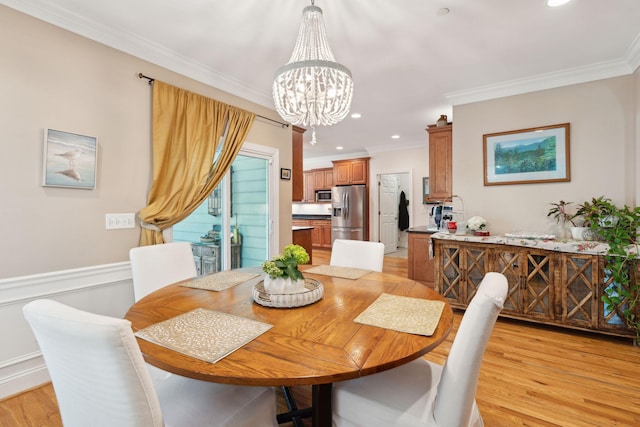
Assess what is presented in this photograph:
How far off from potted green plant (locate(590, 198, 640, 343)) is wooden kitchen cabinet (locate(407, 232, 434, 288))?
1.82m

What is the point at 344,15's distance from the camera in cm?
217

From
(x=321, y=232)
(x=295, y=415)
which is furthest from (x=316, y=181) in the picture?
(x=295, y=415)

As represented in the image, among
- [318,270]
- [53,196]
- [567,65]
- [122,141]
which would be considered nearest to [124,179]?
[122,141]

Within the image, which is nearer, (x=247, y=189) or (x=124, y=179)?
(x=124, y=179)

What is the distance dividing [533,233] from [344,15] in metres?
2.87

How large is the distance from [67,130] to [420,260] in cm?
404

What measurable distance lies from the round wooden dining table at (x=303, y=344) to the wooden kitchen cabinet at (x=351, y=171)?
568 centimetres

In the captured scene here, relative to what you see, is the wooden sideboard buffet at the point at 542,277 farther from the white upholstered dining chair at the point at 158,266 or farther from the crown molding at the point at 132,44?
the crown molding at the point at 132,44

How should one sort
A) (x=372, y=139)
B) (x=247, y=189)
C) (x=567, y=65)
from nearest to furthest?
(x=567, y=65)
(x=247, y=189)
(x=372, y=139)

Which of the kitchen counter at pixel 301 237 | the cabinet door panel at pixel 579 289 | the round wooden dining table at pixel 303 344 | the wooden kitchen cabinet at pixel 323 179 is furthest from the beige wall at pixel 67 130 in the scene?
the wooden kitchen cabinet at pixel 323 179

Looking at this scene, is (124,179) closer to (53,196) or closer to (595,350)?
(53,196)

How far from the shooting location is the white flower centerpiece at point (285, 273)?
1455 mm

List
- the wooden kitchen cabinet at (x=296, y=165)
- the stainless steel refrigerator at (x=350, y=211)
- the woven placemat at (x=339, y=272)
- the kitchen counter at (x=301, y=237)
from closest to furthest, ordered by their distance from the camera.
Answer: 1. the woven placemat at (x=339, y=272)
2. the wooden kitchen cabinet at (x=296, y=165)
3. the kitchen counter at (x=301, y=237)
4. the stainless steel refrigerator at (x=350, y=211)

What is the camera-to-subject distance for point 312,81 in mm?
1802
